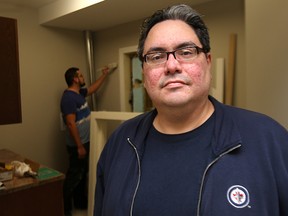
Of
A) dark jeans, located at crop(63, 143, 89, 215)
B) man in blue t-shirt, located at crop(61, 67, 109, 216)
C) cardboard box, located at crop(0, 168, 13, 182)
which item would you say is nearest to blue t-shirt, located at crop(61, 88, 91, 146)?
man in blue t-shirt, located at crop(61, 67, 109, 216)

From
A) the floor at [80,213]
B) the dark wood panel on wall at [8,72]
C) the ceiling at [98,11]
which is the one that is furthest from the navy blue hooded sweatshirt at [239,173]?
the floor at [80,213]

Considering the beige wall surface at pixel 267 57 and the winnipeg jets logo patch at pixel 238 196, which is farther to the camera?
the beige wall surface at pixel 267 57

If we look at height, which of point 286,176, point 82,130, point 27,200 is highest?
point 286,176

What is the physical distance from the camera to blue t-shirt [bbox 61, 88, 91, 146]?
109 inches

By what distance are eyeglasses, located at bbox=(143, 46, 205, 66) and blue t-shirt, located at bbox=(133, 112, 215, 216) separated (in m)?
0.22

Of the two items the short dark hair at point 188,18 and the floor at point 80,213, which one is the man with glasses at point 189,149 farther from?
the floor at point 80,213

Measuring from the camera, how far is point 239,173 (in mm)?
741

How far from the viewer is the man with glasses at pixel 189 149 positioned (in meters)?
0.74

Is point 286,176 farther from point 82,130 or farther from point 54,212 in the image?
point 82,130

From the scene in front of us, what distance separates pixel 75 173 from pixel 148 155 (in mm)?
2189

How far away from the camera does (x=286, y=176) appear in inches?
29.0

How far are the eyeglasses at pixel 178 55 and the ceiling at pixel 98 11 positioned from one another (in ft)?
5.34

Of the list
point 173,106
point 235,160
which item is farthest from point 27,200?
point 235,160

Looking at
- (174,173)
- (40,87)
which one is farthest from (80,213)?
(174,173)
